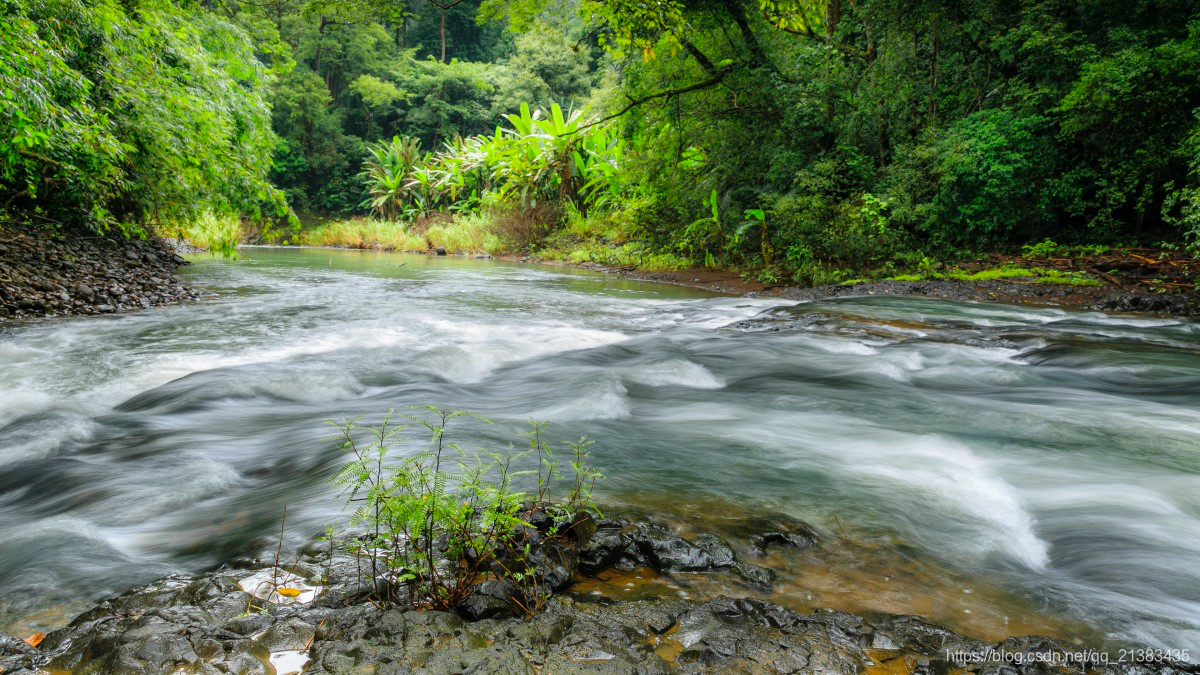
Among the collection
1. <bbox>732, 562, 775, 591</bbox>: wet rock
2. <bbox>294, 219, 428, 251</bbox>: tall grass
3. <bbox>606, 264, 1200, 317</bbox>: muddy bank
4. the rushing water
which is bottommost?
the rushing water

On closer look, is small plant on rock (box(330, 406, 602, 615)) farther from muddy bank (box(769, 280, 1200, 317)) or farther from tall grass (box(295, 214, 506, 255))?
tall grass (box(295, 214, 506, 255))

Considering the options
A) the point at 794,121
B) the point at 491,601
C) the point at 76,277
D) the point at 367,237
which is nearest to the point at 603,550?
the point at 491,601

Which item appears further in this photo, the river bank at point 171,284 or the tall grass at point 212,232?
the tall grass at point 212,232

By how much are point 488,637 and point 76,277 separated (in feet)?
29.4

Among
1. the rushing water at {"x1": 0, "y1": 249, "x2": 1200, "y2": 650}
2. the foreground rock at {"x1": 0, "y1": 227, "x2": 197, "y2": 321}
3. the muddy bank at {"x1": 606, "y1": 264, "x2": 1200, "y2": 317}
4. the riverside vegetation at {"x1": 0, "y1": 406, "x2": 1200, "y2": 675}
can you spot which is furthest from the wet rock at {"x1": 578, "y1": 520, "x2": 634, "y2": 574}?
the muddy bank at {"x1": 606, "y1": 264, "x2": 1200, "y2": 317}

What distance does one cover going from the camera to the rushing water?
7.92 feet

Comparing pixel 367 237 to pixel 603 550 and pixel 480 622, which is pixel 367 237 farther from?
pixel 480 622

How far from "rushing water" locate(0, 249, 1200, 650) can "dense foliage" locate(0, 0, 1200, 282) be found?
196cm

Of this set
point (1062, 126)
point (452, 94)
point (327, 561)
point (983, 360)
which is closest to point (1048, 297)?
point (1062, 126)

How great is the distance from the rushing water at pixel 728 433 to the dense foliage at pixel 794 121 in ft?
6.45

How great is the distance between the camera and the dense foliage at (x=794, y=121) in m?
8.00

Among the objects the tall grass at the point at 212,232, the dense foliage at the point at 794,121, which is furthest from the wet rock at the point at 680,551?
the tall grass at the point at 212,232

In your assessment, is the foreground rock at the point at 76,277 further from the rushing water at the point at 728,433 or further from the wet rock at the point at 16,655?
the wet rock at the point at 16,655

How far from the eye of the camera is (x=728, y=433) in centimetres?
420
